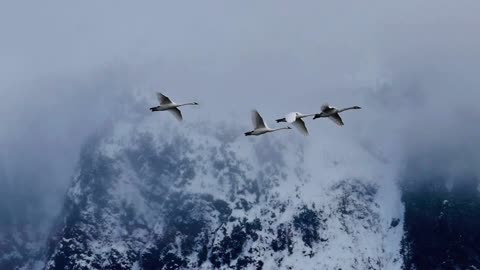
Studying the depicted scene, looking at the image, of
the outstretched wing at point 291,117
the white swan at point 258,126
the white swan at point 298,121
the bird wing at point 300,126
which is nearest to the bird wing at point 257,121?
the white swan at point 258,126

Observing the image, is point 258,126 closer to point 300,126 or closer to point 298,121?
point 298,121

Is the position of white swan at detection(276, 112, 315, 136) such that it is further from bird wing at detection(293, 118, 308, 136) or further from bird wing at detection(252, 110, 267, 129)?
bird wing at detection(252, 110, 267, 129)

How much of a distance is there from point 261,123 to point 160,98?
12.8 meters

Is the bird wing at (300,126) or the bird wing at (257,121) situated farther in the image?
the bird wing at (300,126)

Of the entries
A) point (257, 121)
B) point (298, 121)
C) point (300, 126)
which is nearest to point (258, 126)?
point (257, 121)

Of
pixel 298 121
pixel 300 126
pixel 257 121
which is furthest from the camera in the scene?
pixel 298 121

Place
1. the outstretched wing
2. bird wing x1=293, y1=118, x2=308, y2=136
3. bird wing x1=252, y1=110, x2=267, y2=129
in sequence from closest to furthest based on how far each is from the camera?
the outstretched wing → bird wing x1=252, y1=110, x2=267, y2=129 → bird wing x1=293, y1=118, x2=308, y2=136

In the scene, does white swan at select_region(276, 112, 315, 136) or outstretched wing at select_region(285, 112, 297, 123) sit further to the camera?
white swan at select_region(276, 112, 315, 136)

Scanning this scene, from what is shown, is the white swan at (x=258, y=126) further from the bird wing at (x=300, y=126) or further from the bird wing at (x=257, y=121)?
the bird wing at (x=300, y=126)

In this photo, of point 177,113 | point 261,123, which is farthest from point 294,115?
point 177,113

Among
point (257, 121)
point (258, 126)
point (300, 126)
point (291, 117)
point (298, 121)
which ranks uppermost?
point (298, 121)

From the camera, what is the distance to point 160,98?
116 meters

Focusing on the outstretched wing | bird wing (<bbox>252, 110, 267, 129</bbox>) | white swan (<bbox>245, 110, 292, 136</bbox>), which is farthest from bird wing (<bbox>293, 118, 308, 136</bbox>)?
the outstretched wing

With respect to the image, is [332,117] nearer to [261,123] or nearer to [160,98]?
[261,123]
